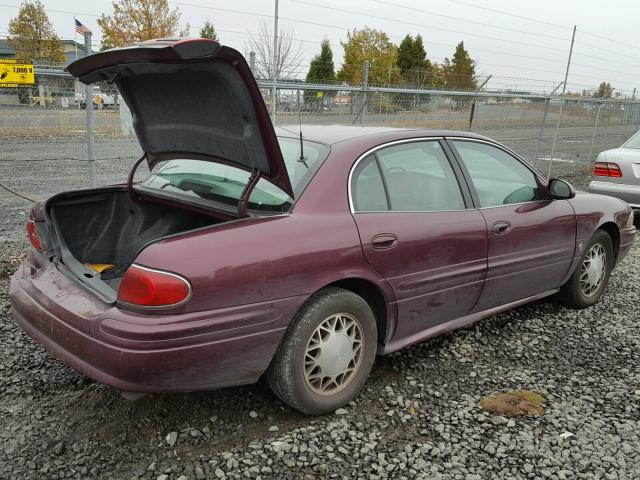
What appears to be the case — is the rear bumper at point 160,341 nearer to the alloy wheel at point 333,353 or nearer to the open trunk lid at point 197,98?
the alloy wheel at point 333,353

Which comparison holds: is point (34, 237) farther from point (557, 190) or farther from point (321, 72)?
point (321, 72)

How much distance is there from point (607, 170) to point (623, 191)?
0.39 metres

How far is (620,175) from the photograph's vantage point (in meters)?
7.73

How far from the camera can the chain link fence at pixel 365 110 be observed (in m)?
8.55

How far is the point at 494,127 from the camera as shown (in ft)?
45.4

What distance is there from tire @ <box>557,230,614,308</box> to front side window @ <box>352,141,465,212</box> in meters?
1.57

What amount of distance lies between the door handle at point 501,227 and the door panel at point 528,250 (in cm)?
1

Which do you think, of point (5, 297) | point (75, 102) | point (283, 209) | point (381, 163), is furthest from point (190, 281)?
point (75, 102)

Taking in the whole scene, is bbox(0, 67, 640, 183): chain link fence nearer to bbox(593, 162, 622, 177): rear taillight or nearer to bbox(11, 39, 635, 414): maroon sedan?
bbox(593, 162, 622, 177): rear taillight

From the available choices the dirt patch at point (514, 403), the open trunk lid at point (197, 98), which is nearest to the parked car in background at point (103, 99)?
the open trunk lid at point (197, 98)

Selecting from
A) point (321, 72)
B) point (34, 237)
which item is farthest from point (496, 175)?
point (321, 72)

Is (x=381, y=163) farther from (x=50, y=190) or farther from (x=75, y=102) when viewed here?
(x=75, y=102)

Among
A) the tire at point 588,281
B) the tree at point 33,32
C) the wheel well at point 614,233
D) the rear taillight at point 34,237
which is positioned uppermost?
the tree at point 33,32

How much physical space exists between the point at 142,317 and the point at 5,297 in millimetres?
2537
